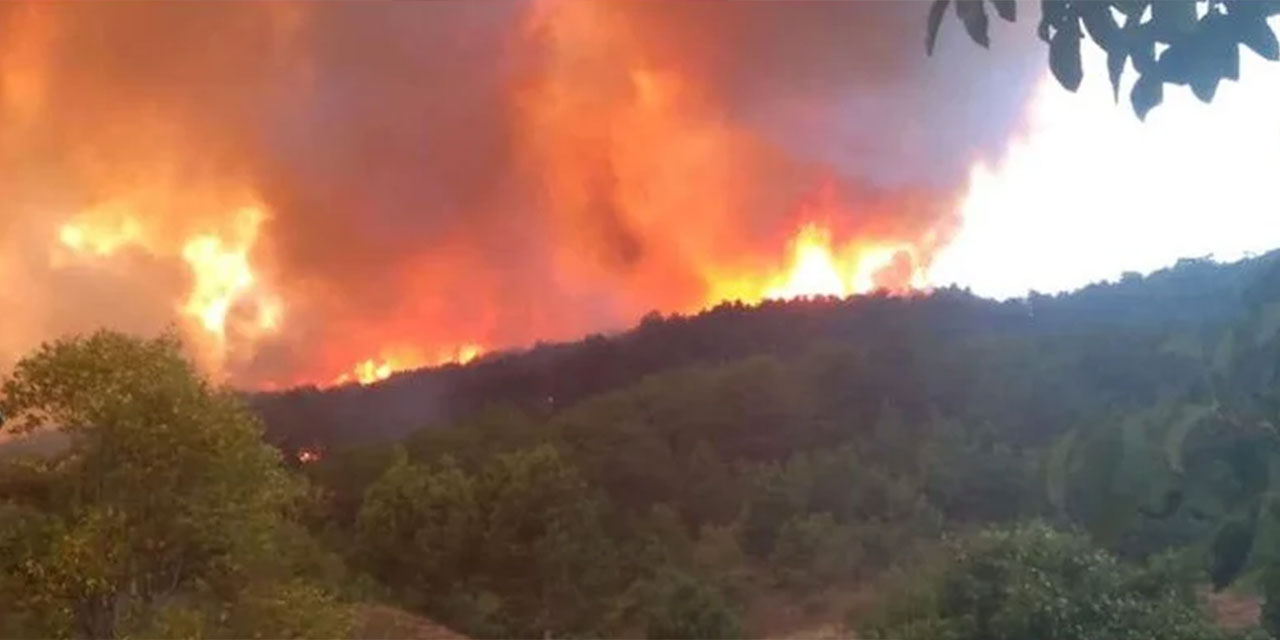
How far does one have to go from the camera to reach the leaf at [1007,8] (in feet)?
5.75

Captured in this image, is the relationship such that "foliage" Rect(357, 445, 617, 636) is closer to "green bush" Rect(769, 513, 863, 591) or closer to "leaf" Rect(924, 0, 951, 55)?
"green bush" Rect(769, 513, 863, 591)

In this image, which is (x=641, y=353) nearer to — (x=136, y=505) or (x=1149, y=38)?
(x=136, y=505)

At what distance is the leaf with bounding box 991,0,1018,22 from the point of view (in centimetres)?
175

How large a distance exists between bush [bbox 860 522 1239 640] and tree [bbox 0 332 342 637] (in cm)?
683

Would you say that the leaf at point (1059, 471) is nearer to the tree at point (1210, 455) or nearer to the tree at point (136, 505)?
the tree at point (1210, 455)

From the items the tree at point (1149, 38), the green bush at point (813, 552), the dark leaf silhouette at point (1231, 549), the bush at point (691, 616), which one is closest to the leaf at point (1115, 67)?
the tree at point (1149, 38)

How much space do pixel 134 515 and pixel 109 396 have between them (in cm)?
125

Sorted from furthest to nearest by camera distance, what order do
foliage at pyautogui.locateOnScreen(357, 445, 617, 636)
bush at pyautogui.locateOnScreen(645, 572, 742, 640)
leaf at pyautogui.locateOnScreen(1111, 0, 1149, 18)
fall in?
foliage at pyautogui.locateOnScreen(357, 445, 617, 636)
bush at pyautogui.locateOnScreen(645, 572, 742, 640)
leaf at pyautogui.locateOnScreen(1111, 0, 1149, 18)

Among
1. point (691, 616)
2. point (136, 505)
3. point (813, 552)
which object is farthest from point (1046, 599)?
point (813, 552)

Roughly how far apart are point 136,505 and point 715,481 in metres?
29.2

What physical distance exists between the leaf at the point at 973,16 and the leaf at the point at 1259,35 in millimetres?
283

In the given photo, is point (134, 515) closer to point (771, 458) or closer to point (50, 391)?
point (50, 391)

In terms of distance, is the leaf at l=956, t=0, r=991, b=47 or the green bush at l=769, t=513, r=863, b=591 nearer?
the leaf at l=956, t=0, r=991, b=47

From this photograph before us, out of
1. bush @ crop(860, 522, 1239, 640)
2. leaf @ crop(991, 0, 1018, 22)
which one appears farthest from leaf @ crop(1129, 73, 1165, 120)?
bush @ crop(860, 522, 1239, 640)
